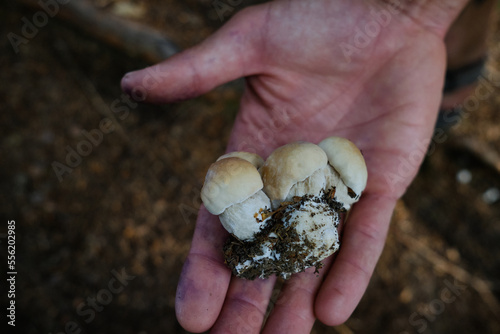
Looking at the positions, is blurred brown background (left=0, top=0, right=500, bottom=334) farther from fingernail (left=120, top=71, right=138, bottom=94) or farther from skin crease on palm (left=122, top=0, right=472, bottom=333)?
fingernail (left=120, top=71, right=138, bottom=94)

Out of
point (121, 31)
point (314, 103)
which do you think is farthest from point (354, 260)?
point (121, 31)

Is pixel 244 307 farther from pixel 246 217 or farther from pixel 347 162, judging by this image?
pixel 347 162

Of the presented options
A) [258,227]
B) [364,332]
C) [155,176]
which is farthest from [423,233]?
[155,176]

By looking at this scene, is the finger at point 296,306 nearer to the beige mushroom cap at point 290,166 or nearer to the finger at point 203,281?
the finger at point 203,281

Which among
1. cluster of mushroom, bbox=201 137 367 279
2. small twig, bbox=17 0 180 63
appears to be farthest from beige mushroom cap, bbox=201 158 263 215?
small twig, bbox=17 0 180 63

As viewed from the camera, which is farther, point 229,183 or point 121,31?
point 121,31

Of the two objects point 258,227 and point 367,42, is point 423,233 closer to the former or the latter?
point 367,42

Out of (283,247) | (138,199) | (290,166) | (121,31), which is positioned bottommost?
(138,199)
